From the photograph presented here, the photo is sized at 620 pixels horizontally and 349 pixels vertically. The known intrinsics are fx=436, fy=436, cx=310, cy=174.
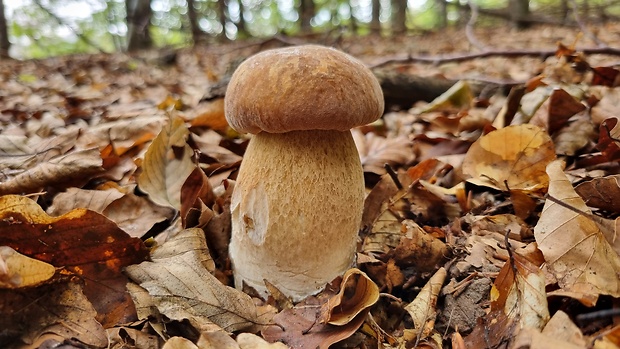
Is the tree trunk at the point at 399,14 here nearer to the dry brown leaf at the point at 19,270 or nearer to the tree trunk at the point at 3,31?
the tree trunk at the point at 3,31

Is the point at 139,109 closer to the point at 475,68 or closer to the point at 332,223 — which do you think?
the point at 332,223

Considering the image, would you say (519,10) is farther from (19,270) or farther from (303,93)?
(19,270)

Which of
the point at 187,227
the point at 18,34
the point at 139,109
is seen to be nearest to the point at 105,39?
the point at 18,34

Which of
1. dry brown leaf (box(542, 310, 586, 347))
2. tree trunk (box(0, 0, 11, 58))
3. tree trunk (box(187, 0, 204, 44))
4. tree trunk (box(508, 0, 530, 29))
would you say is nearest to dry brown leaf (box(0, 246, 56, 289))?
dry brown leaf (box(542, 310, 586, 347))

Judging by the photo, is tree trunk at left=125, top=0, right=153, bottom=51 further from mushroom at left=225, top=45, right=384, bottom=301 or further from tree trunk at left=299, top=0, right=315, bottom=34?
mushroom at left=225, top=45, right=384, bottom=301

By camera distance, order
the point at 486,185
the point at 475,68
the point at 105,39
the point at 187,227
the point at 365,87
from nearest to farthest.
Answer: the point at 365,87 → the point at 187,227 → the point at 486,185 → the point at 475,68 → the point at 105,39

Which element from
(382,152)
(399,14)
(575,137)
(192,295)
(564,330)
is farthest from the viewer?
(399,14)

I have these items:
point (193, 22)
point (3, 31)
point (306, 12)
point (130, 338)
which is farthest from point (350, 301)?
point (306, 12)
